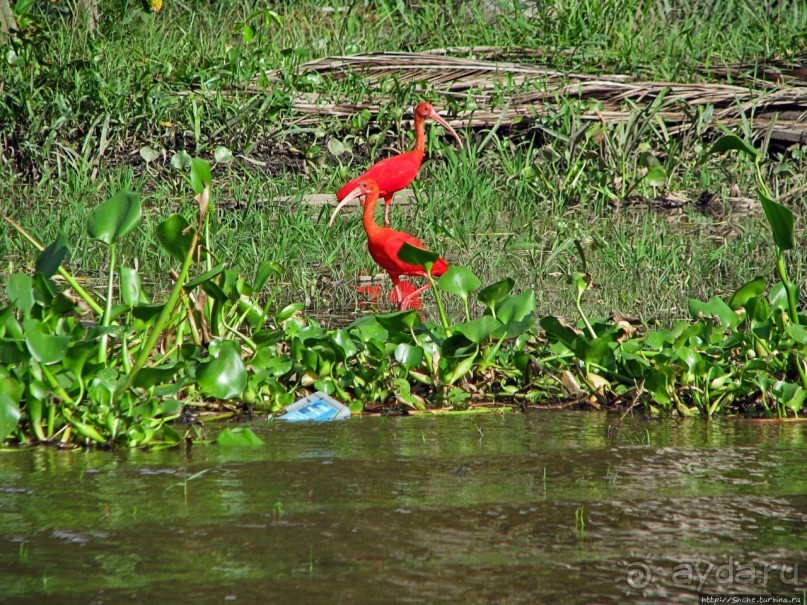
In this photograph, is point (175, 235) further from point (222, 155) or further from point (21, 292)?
point (222, 155)

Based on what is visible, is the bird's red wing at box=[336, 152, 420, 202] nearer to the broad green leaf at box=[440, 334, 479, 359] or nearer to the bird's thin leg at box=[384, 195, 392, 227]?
the bird's thin leg at box=[384, 195, 392, 227]

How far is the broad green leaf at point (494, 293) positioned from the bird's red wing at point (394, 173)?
2863 millimetres

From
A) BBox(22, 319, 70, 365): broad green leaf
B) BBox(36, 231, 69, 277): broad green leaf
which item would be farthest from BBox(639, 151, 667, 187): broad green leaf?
BBox(22, 319, 70, 365): broad green leaf

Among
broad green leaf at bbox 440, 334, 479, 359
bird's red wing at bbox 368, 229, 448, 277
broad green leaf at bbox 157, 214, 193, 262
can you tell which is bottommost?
broad green leaf at bbox 440, 334, 479, 359

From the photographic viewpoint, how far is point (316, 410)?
3281mm

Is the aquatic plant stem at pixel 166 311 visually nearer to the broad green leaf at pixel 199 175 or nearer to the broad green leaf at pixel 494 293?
the broad green leaf at pixel 199 175

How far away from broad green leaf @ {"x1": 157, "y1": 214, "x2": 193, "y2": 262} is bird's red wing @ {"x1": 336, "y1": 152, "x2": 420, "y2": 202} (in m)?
3.00

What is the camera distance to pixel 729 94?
7.64 metres

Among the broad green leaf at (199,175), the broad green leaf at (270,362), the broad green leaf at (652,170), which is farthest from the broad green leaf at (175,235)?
the broad green leaf at (652,170)

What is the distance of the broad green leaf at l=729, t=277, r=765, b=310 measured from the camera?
3.44 meters

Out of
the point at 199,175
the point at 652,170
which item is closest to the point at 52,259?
the point at 199,175

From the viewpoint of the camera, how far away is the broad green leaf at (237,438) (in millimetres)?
2850

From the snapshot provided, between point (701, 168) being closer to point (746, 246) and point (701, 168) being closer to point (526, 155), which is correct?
point (526, 155)

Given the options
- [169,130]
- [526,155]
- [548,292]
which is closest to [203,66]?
[169,130]
